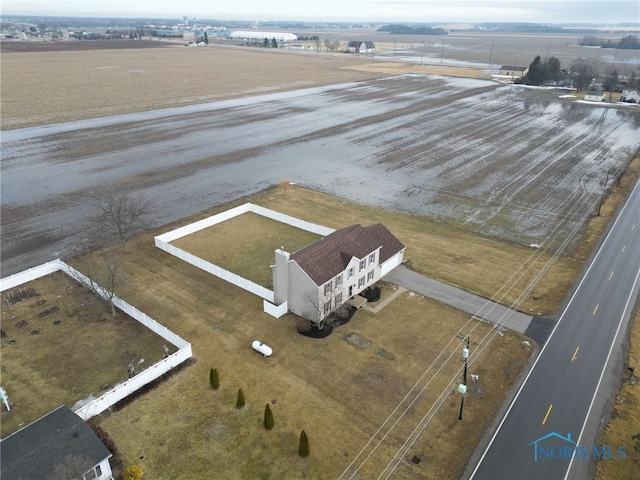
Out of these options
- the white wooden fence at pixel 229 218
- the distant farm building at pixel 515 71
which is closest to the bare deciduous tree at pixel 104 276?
the white wooden fence at pixel 229 218

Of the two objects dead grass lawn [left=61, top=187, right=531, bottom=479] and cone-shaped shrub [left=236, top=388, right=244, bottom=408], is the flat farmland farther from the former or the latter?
cone-shaped shrub [left=236, top=388, right=244, bottom=408]

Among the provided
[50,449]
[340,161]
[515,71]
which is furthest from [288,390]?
[515,71]

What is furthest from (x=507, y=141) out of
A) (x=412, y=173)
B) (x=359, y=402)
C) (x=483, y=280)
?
(x=359, y=402)

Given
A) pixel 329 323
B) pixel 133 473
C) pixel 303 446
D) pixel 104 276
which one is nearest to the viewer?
pixel 133 473

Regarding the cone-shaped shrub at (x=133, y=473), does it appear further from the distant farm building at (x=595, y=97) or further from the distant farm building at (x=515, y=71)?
the distant farm building at (x=515, y=71)

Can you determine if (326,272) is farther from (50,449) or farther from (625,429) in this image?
(625,429)
